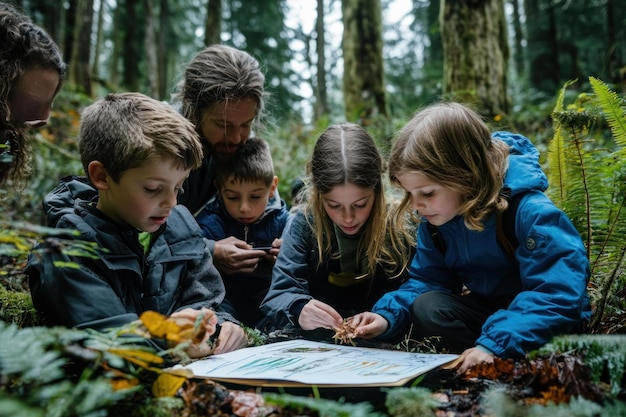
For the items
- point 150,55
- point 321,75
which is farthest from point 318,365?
point 150,55

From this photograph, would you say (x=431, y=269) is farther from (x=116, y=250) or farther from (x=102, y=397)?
(x=102, y=397)

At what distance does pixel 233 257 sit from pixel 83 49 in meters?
11.0

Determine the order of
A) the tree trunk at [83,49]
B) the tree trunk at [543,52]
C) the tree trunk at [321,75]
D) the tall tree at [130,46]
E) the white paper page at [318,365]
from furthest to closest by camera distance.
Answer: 1. the tall tree at [130,46]
2. the tree trunk at [321,75]
3. the tree trunk at [83,49]
4. the tree trunk at [543,52]
5. the white paper page at [318,365]

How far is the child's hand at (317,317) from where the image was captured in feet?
8.73

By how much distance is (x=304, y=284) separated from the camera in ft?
10.2

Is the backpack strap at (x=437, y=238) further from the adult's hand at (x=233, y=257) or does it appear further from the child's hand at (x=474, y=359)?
the adult's hand at (x=233, y=257)

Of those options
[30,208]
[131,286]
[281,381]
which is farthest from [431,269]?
[30,208]

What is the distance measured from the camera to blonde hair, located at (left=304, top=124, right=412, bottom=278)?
2924 mm

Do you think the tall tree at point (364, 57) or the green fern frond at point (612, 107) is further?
the tall tree at point (364, 57)

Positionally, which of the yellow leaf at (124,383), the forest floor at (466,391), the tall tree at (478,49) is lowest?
the forest floor at (466,391)

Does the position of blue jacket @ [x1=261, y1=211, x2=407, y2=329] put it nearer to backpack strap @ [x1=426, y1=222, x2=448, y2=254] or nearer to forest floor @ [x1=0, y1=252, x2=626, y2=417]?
backpack strap @ [x1=426, y1=222, x2=448, y2=254]

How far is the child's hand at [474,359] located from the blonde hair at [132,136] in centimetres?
157

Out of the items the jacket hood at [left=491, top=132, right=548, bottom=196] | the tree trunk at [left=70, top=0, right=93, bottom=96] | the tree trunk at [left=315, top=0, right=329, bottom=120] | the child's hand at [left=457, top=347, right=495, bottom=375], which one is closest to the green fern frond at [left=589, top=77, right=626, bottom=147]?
the jacket hood at [left=491, top=132, right=548, bottom=196]

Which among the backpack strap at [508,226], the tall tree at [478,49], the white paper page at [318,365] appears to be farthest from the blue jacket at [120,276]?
the tall tree at [478,49]
